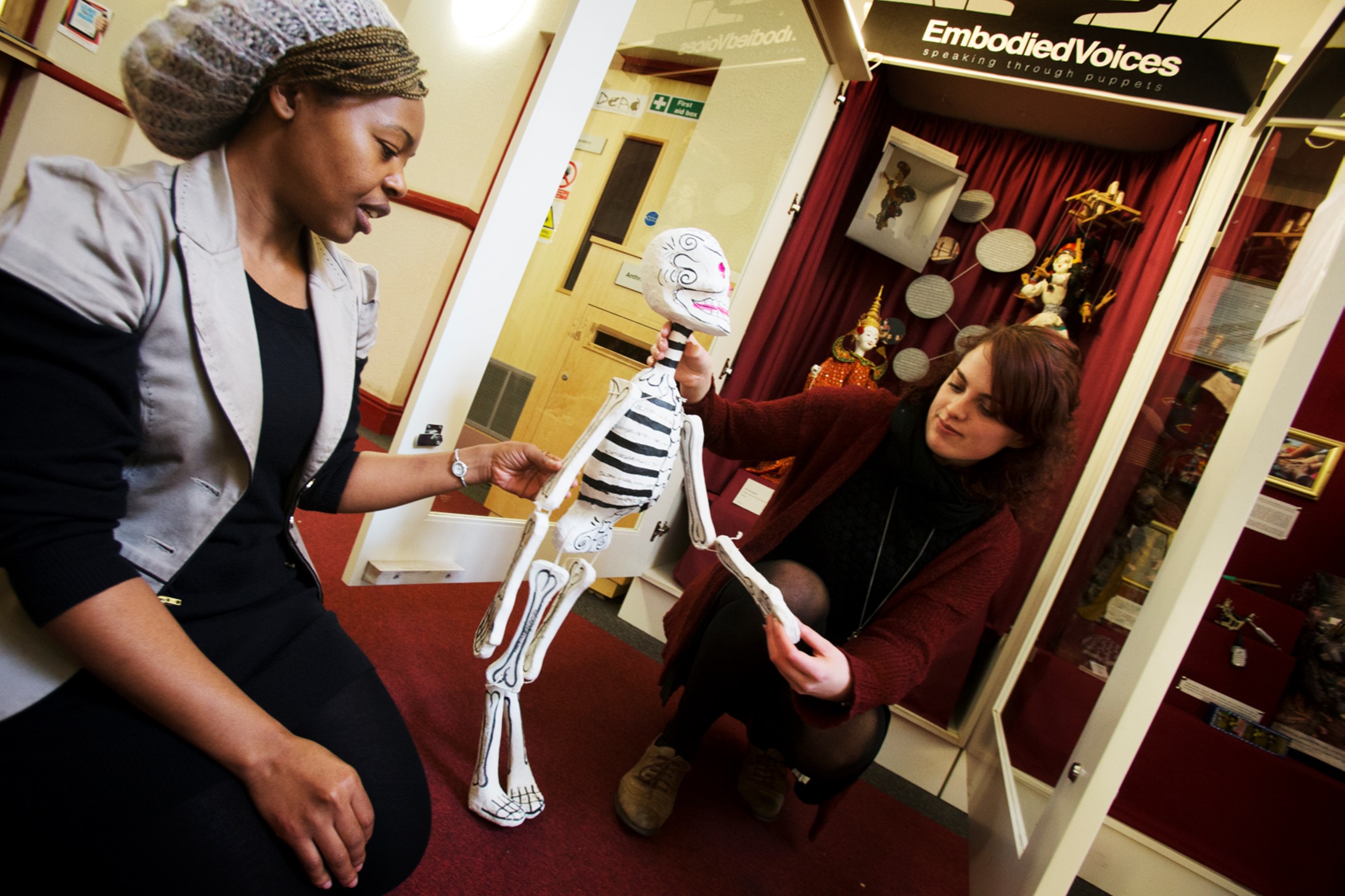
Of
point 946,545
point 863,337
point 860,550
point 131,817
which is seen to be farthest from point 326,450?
point 863,337

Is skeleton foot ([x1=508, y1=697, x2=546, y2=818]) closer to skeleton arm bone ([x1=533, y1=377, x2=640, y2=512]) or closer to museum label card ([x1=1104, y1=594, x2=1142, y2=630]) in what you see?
skeleton arm bone ([x1=533, y1=377, x2=640, y2=512])

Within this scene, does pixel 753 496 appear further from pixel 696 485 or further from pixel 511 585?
pixel 511 585

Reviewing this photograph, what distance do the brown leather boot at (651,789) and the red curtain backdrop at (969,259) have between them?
1.38 metres

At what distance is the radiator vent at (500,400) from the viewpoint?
63.8 inches

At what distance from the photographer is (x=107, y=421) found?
2.24ft

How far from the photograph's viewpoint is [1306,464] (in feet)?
7.63

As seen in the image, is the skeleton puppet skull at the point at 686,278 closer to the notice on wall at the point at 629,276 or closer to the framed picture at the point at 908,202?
the notice on wall at the point at 629,276

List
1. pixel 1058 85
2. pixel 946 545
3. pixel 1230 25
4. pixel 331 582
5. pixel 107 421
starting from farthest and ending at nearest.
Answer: pixel 1230 25, pixel 1058 85, pixel 331 582, pixel 946 545, pixel 107 421

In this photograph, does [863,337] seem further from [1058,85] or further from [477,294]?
[477,294]

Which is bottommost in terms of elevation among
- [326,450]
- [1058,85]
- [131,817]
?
[131,817]

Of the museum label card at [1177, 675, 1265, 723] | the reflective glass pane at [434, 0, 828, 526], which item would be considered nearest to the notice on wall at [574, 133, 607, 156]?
the reflective glass pane at [434, 0, 828, 526]

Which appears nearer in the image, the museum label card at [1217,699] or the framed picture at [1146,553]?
the framed picture at [1146,553]

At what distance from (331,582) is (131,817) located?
4.70ft

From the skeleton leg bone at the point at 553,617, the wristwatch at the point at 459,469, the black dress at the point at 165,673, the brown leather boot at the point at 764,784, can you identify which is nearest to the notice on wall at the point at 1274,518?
the brown leather boot at the point at 764,784
